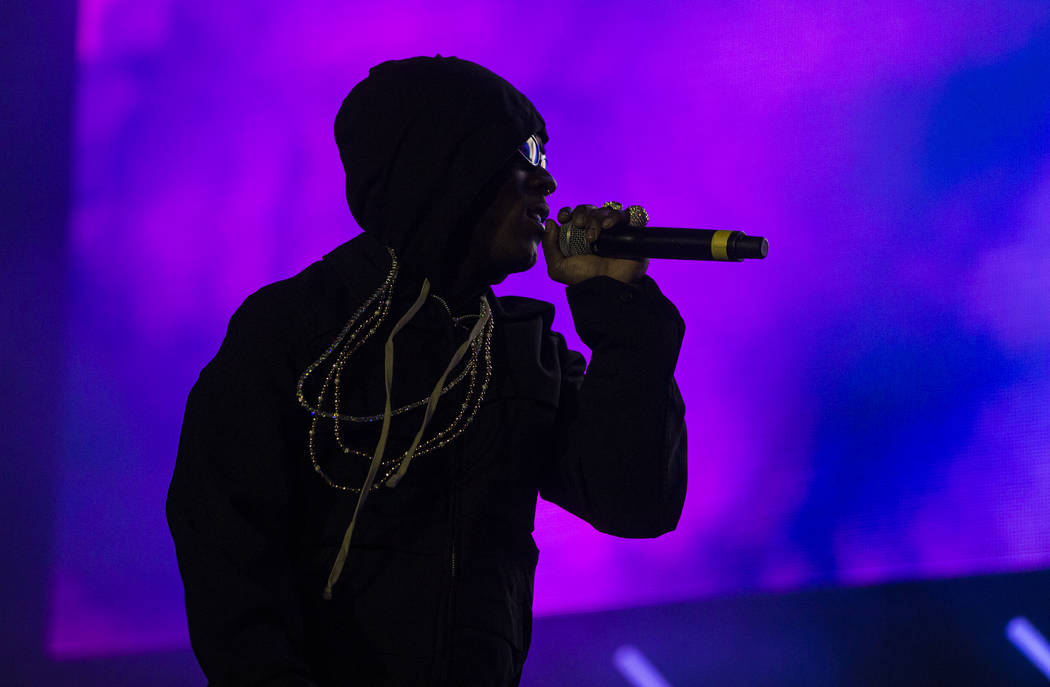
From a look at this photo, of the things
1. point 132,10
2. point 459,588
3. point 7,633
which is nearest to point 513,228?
point 459,588

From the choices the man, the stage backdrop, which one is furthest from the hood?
the stage backdrop

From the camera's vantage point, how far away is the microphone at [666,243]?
1055mm

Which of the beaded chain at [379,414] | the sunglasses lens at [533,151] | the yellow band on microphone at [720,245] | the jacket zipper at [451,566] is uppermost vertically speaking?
the sunglasses lens at [533,151]

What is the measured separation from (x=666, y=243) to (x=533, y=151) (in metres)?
0.21

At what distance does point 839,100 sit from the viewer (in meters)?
2.06

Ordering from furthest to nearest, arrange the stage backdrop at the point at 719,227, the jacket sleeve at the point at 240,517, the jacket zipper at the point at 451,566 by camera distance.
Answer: the stage backdrop at the point at 719,227 < the jacket zipper at the point at 451,566 < the jacket sleeve at the point at 240,517

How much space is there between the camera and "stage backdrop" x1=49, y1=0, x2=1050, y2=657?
6.06 ft

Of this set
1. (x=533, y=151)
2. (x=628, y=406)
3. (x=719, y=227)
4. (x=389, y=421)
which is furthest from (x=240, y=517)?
(x=719, y=227)

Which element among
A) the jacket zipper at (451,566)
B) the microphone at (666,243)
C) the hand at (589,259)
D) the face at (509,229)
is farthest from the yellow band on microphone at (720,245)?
the jacket zipper at (451,566)

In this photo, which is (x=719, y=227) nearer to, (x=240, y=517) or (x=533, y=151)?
(x=533, y=151)

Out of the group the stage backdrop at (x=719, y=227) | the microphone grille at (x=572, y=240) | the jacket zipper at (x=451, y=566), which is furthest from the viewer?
the stage backdrop at (x=719, y=227)

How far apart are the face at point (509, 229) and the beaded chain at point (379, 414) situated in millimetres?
54

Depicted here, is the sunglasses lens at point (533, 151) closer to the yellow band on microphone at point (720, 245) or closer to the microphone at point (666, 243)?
the microphone at point (666, 243)

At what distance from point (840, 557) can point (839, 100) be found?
858 millimetres
